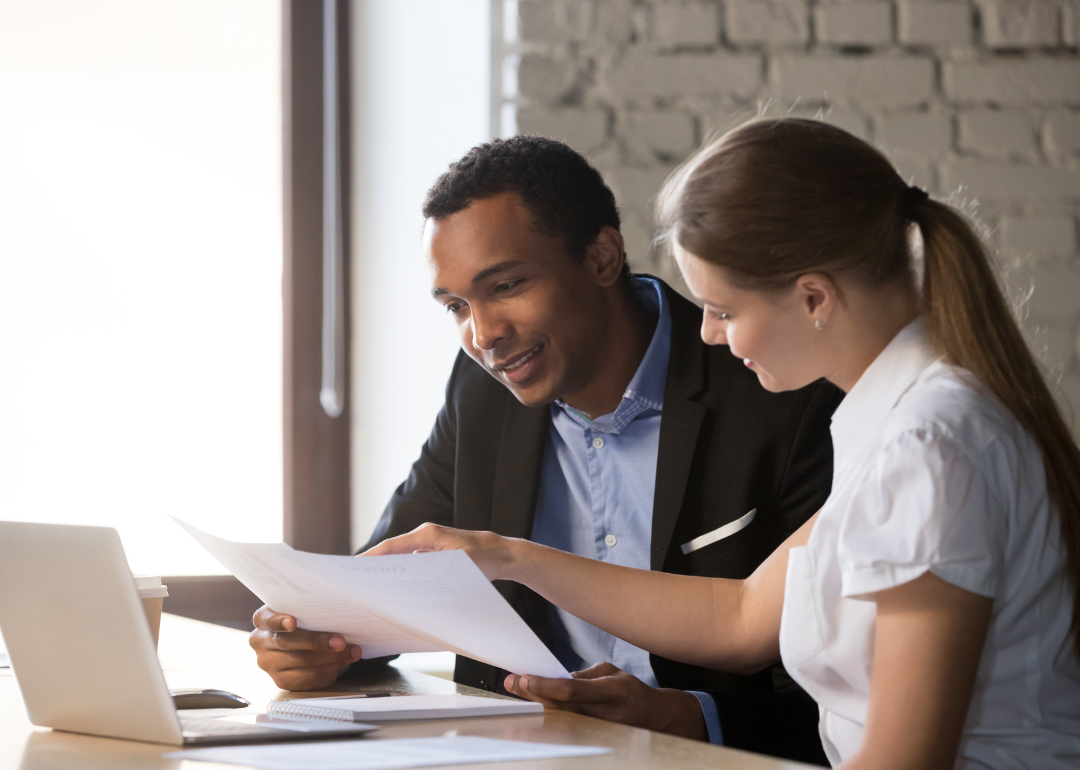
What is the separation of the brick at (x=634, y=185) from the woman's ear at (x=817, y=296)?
104 centimetres

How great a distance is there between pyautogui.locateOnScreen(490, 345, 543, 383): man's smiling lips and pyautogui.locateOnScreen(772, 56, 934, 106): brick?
0.87m

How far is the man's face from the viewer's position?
52.7 inches

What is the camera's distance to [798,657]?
877 millimetres

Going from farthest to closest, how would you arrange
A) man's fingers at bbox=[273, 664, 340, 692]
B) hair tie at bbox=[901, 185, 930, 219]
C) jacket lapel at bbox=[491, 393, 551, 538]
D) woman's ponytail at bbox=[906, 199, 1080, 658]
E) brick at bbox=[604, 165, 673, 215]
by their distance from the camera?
brick at bbox=[604, 165, 673, 215] → jacket lapel at bbox=[491, 393, 551, 538] → man's fingers at bbox=[273, 664, 340, 692] → hair tie at bbox=[901, 185, 930, 219] → woman's ponytail at bbox=[906, 199, 1080, 658]

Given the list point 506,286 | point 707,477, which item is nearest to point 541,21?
point 506,286

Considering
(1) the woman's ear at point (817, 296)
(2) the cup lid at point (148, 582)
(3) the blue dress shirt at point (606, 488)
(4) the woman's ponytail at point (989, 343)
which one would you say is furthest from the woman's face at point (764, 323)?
(2) the cup lid at point (148, 582)

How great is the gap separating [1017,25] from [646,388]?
43.9 inches

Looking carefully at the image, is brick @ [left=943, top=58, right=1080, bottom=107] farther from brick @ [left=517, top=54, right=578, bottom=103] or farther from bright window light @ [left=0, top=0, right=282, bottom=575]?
bright window light @ [left=0, top=0, right=282, bottom=575]

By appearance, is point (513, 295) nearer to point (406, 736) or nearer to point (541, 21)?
point (406, 736)

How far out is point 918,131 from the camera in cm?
195

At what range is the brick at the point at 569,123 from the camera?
193 centimetres

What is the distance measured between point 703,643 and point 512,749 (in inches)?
16.9

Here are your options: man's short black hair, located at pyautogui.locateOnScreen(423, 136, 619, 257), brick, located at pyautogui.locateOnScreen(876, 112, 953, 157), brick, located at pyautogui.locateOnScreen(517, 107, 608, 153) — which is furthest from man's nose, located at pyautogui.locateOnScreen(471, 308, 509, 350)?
brick, located at pyautogui.locateOnScreen(876, 112, 953, 157)

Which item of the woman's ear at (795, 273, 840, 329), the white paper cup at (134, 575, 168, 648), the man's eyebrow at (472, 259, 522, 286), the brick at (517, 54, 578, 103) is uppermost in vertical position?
the brick at (517, 54, 578, 103)
